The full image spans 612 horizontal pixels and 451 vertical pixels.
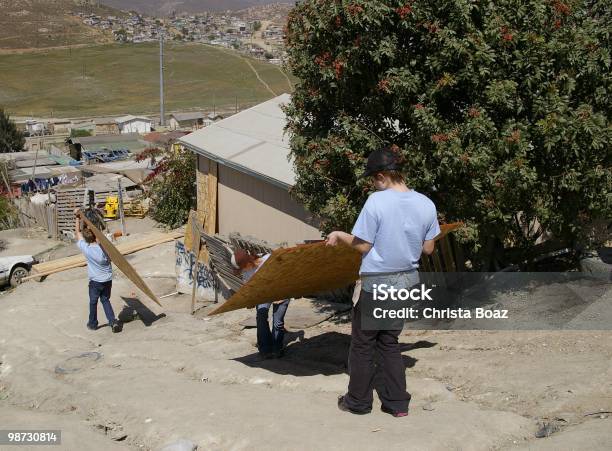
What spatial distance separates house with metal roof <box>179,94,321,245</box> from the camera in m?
13.7

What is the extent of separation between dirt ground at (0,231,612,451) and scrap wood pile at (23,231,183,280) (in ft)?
19.4

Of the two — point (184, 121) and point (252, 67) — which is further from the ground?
point (252, 67)

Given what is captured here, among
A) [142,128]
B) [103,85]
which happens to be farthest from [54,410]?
[103,85]

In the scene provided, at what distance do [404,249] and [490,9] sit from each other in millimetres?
3890

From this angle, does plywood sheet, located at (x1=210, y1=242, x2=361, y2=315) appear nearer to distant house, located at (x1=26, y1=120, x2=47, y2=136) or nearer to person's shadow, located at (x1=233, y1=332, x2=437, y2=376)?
person's shadow, located at (x1=233, y1=332, x2=437, y2=376)

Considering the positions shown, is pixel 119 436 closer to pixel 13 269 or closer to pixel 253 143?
pixel 253 143

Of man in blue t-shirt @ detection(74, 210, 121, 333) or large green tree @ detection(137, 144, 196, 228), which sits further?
large green tree @ detection(137, 144, 196, 228)

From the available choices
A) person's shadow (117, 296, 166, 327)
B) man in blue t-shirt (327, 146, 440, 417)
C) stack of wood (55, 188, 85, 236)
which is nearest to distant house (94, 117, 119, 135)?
stack of wood (55, 188, 85, 236)

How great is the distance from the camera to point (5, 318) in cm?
1152

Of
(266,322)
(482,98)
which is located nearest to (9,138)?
(266,322)

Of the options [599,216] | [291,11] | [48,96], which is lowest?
[48,96]

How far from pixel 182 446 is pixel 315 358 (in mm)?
2848

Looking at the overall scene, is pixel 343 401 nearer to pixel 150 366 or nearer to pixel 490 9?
pixel 150 366

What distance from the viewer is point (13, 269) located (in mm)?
16828
